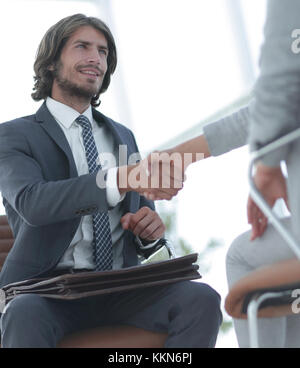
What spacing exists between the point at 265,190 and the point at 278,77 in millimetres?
251

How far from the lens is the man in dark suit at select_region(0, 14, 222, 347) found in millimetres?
1685

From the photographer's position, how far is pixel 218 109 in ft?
13.7

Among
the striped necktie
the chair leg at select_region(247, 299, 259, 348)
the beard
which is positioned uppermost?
the beard

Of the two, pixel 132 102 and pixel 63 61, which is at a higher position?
A: pixel 63 61

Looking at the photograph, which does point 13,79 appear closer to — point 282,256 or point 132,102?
point 132,102

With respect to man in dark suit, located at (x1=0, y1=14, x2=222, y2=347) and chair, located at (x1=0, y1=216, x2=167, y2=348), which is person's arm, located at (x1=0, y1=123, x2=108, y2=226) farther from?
chair, located at (x1=0, y1=216, x2=167, y2=348)

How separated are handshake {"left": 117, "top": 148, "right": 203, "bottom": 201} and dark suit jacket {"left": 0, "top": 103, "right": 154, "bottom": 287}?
83mm

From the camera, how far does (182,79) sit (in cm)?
436

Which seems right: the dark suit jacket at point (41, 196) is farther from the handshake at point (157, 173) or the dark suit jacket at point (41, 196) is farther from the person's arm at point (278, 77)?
the person's arm at point (278, 77)

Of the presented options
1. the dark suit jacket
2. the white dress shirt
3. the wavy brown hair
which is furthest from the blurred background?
the dark suit jacket

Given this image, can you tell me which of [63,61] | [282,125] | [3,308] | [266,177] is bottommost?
[3,308]

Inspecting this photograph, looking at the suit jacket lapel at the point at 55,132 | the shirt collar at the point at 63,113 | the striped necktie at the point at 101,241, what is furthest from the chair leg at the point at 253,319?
the shirt collar at the point at 63,113

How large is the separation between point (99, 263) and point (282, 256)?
0.88 metres
